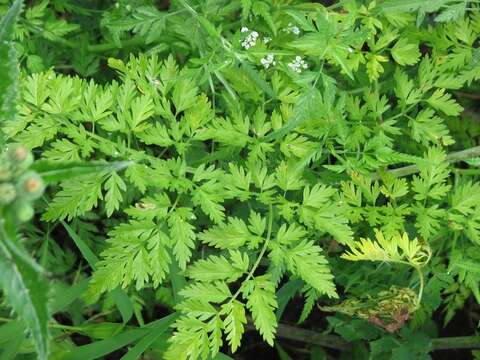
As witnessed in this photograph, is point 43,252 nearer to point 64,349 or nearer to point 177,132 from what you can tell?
point 64,349

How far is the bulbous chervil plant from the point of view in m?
2.39

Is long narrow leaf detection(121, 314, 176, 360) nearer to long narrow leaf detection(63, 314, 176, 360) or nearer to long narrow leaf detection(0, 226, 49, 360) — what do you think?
long narrow leaf detection(63, 314, 176, 360)

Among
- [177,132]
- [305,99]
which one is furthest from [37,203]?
[305,99]

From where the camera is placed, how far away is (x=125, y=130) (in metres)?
2.49

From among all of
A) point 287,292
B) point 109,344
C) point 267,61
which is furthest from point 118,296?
point 267,61

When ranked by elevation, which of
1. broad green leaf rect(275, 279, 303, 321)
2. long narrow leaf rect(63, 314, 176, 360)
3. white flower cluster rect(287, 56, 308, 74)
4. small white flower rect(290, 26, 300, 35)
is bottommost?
broad green leaf rect(275, 279, 303, 321)

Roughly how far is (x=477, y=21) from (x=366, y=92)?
0.61m

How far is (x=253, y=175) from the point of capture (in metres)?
2.54

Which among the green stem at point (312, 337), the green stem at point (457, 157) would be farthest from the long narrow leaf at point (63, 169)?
the green stem at point (312, 337)

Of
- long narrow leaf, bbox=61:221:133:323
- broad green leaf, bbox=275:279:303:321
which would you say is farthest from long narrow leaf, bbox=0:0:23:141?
broad green leaf, bbox=275:279:303:321

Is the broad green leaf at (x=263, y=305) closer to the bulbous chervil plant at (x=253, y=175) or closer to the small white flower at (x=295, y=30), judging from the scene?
the bulbous chervil plant at (x=253, y=175)

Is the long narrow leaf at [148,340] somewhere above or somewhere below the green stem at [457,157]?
below

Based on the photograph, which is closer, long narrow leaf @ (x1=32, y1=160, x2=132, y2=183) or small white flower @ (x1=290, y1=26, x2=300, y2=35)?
long narrow leaf @ (x1=32, y1=160, x2=132, y2=183)

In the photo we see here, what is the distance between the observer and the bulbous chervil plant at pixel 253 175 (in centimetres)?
239
